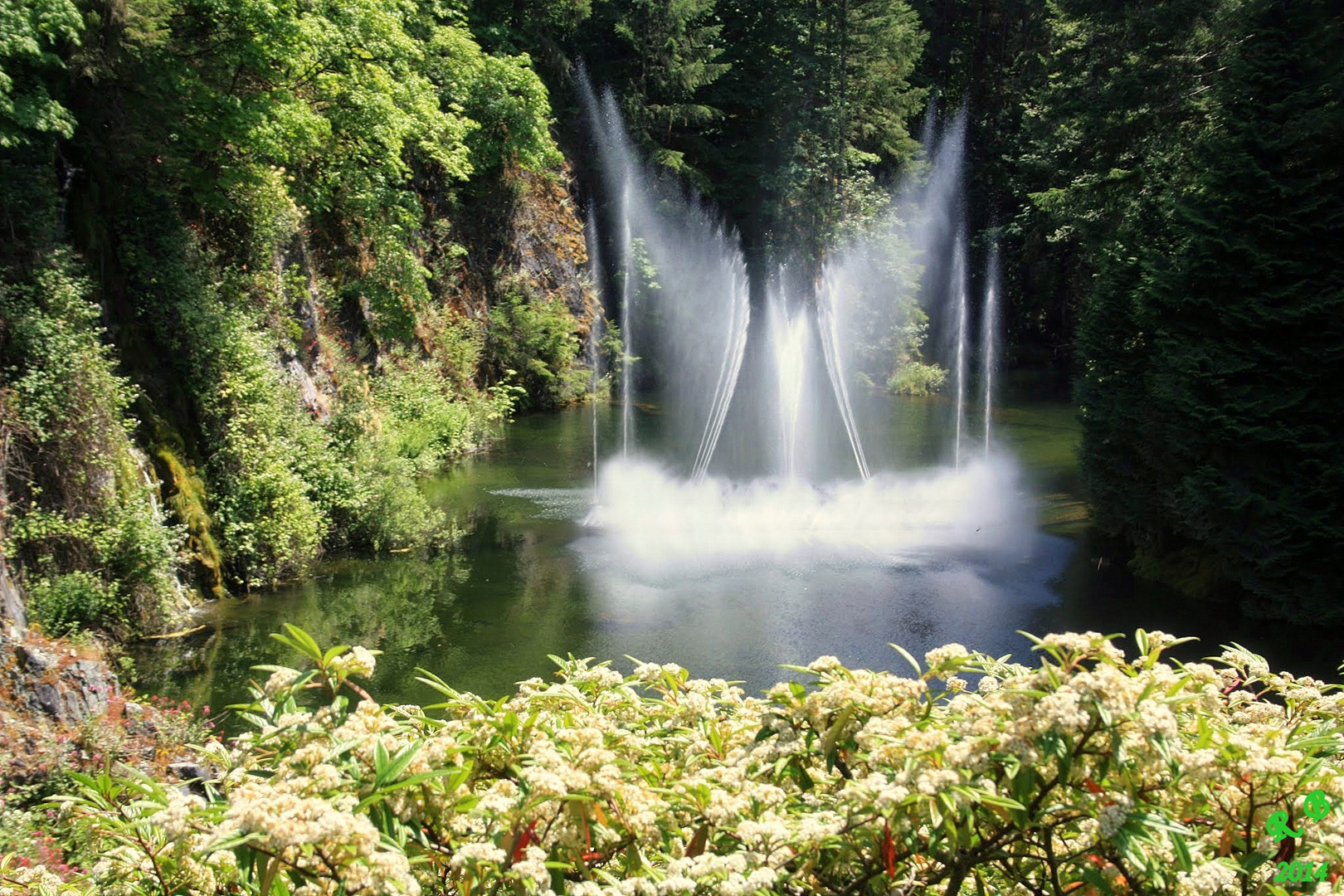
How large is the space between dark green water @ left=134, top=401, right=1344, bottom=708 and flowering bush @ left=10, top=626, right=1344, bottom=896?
572cm

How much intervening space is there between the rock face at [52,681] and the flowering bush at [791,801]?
5.24 meters

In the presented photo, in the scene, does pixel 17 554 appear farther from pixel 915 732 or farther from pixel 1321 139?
pixel 1321 139

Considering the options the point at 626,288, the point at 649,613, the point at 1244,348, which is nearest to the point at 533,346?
the point at 626,288

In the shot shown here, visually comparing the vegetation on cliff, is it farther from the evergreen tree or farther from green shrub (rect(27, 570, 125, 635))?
the evergreen tree

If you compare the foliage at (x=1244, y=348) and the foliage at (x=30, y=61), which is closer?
the foliage at (x=30, y=61)

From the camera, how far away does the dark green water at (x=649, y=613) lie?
372 inches

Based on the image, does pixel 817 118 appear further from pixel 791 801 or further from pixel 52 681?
pixel 791 801

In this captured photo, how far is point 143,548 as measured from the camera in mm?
9289

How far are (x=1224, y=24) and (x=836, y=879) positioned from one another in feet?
55.5

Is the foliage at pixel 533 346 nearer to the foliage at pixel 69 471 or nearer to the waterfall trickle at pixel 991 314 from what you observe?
the waterfall trickle at pixel 991 314

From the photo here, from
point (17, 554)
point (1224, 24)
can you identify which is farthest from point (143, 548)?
point (1224, 24)

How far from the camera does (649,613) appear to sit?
10781mm

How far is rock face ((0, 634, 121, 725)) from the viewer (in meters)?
6.71
